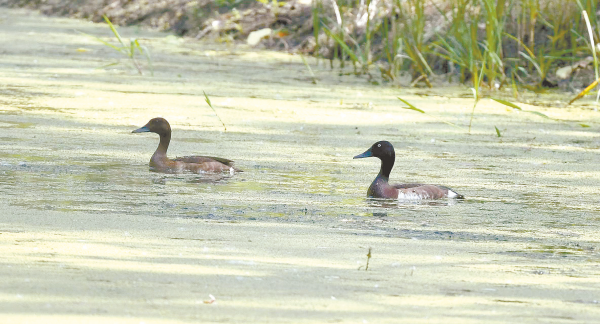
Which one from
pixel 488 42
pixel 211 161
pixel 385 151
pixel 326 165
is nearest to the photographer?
pixel 385 151

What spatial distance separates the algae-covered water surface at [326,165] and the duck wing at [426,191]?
0.06 meters

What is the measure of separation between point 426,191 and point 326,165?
101 centimetres

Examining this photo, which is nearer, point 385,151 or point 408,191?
point 408,191

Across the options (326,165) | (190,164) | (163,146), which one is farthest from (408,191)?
(163,146)

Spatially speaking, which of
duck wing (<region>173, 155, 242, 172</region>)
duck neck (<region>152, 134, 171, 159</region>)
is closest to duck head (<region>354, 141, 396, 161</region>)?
duck wing (<region>173, 155, 242, 172</region>)

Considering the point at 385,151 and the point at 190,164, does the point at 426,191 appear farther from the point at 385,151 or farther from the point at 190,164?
the point at 190,164

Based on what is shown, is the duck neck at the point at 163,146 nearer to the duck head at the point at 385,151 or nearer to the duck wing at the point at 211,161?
the duck wing at the point at 211,161

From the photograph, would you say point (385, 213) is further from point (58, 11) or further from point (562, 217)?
point (58, 11)

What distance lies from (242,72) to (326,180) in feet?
15.8

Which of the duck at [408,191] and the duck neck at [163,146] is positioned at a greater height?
the duck at [408,191]

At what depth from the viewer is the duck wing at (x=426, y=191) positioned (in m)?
5.00

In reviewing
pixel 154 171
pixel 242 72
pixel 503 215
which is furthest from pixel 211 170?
pixel 242 72

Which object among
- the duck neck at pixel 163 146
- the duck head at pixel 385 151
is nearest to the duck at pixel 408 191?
the duck head at pixel 385 151

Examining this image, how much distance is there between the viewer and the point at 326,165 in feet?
19.4
